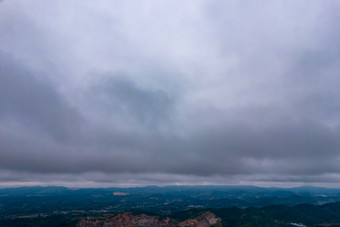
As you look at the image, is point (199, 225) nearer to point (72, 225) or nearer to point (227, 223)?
point (227, 223)

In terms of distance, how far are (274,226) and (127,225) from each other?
392 feet

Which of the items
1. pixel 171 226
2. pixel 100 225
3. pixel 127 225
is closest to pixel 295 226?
pixel 171 226

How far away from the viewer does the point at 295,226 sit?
199 meters

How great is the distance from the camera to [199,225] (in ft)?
654

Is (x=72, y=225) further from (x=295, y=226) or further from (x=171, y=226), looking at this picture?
(x=295, y=226)

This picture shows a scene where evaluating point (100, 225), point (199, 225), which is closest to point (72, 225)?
point (100, 225)

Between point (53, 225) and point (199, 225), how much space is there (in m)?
121

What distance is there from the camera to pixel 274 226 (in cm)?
19212

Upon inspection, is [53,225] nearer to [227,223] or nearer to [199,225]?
[199,225]

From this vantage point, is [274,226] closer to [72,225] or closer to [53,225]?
[72,225]

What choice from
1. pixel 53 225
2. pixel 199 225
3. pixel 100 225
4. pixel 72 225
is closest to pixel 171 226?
pixel 199 225

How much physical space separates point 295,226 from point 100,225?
159763 mm

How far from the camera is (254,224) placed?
641ft

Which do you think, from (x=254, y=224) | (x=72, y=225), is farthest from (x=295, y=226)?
(x=72, y=225)
